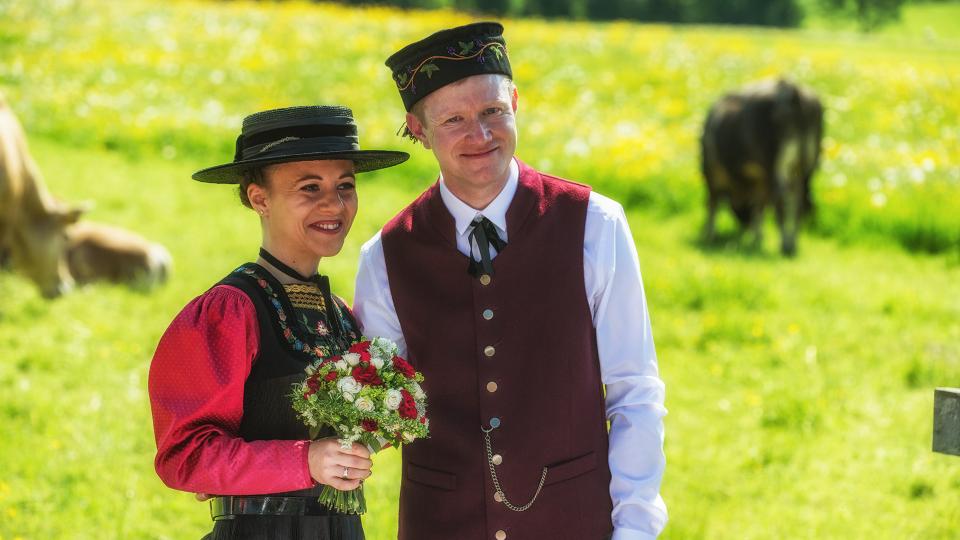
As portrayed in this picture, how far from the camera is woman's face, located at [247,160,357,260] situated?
2676 millimetres

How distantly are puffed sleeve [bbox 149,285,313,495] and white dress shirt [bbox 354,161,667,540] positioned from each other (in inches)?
26.4

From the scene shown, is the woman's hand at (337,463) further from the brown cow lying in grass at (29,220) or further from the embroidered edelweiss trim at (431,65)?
the brown cow lying in grass at (29,220)

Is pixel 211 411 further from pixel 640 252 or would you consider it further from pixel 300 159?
pixel 640 252

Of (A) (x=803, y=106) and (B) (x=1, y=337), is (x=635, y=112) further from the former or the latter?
(B) (x=1, y=337)

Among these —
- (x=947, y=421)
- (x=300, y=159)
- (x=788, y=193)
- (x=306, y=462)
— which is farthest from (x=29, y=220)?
(x=947, y=421)

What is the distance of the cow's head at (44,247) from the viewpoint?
9.53 m

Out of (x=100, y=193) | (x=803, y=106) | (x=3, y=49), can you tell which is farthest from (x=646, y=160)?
(x=3, y=49)

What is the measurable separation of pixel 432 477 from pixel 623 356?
57 cm

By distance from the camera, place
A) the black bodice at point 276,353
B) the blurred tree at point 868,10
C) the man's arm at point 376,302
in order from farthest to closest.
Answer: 1. the blurred tree at point 868,10
2. the man's arm at point 376,302
3. the black bodice at point 276,353

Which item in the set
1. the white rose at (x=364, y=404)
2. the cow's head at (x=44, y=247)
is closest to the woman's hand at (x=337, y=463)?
the white rose at (x=364, y=404)

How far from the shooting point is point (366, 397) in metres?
2.30

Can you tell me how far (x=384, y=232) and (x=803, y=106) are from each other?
942cm

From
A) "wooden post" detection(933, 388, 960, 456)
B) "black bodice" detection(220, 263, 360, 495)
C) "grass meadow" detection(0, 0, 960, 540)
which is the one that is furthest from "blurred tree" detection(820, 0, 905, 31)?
"black bodice" detection(220, 263, 360, 495)

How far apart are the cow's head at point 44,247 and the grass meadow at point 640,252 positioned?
0.19 m
